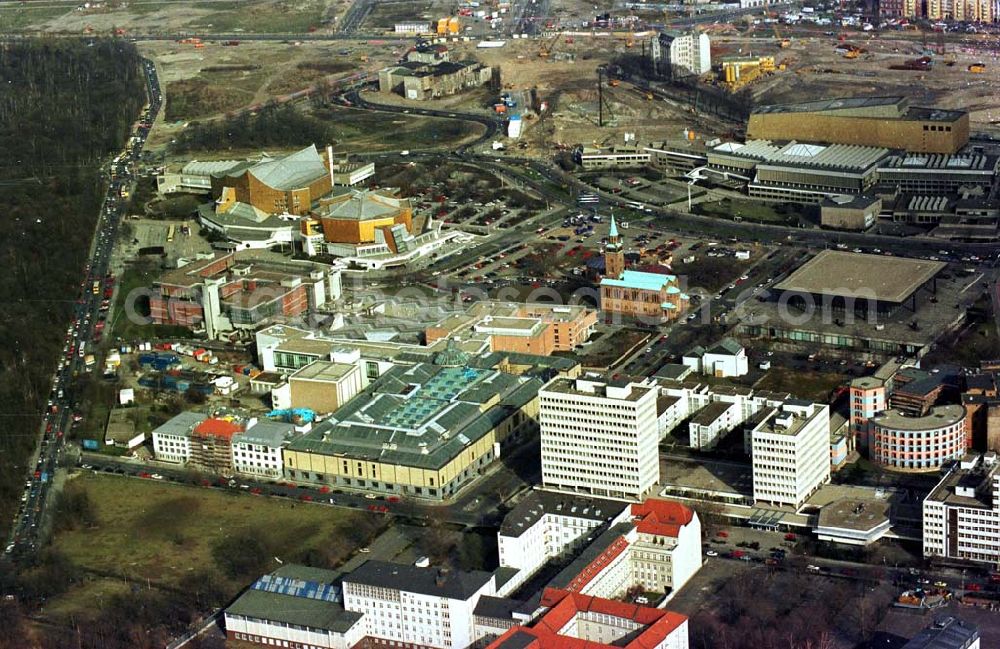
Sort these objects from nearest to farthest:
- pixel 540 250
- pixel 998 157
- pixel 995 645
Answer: pixel 995 645 → pixel 540 250 → pixel 998 157

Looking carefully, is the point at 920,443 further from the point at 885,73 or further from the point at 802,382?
the point at 885,73

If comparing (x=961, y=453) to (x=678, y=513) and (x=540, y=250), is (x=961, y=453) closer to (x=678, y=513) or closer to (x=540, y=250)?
(x=678, y=513)

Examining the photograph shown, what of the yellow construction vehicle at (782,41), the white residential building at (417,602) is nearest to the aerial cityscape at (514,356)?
the white residential building at (417,602)

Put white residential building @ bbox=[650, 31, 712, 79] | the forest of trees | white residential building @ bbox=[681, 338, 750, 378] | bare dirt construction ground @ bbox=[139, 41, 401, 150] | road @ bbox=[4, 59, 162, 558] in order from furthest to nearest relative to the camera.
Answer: bare dirt construction ground @ bbox=[139, 41, 401, 150]
white residential building @ bbox=[650, 31, 712, 79]
the forest of trees
white residential building @ bbox=[681, 338, 750, 378]
road @ bbox=[4, 59, 162, 558]

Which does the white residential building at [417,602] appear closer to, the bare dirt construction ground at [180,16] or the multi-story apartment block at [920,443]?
the multi-story apartment block at [920,443]

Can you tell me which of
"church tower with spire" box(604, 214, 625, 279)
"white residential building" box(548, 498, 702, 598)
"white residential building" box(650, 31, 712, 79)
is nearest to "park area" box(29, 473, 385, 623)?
"white residential building" box(548, 498, 702, 598)

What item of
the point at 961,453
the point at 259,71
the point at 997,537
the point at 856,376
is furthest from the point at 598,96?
the point at 997,537

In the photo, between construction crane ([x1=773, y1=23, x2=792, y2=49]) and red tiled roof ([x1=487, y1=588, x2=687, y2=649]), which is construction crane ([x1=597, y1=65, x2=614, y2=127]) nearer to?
construction crane ([x1=773, y1=23, x2=792, y2=49])
